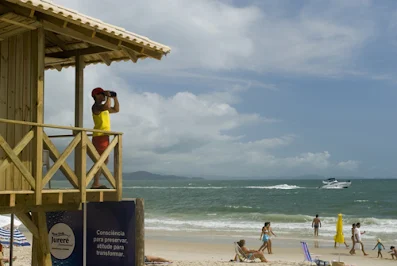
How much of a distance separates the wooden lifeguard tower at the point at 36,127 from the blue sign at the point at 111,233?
276 millimetres

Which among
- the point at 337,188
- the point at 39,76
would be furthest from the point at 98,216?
the point at 337,188

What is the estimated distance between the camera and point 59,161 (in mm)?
7844

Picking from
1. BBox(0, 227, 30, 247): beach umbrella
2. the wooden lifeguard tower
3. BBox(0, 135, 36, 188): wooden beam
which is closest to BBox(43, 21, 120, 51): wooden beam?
the wooden lifeguard tower

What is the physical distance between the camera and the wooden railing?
728 centimetres

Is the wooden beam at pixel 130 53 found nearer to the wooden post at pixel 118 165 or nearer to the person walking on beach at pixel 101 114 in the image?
the person walking on beach at pixel 101 114

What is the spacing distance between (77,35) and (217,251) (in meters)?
17.0

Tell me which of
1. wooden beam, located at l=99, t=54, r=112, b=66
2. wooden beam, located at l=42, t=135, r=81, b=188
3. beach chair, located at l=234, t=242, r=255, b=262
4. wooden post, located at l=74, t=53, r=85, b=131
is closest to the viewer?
wooden beam, located at l=42, t=135, r=81, b=188

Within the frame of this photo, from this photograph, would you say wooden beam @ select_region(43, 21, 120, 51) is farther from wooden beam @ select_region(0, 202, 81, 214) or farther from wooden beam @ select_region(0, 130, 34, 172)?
wooden beam @ select_region(0, 202, 81, 214)

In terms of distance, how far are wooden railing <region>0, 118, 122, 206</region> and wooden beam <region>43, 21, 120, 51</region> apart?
1.36 m

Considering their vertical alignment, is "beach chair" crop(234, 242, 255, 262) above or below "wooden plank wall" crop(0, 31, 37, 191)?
below

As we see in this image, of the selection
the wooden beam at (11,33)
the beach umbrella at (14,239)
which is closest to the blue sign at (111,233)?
the wooden beam at (11,33)

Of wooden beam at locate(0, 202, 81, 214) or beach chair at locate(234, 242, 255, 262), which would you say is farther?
beach chair at locate(234, 242, 255, 262)

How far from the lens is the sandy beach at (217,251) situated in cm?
1981

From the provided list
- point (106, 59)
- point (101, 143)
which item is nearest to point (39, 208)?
point (101, 143)
